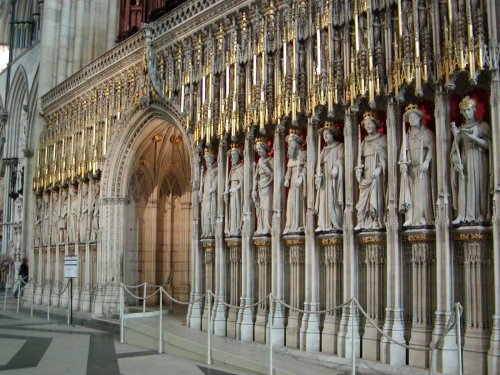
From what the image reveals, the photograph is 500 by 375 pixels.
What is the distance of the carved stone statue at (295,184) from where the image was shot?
11867 millimetres

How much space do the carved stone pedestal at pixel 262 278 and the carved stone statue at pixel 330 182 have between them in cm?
171

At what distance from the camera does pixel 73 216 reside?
21.2 metres

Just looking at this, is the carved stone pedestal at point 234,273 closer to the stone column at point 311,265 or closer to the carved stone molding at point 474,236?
the stone column at point 311,265

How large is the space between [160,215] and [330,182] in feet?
34.1

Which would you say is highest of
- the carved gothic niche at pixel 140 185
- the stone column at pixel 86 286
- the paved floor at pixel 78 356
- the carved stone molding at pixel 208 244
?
the carved gothic niche at pixel 140 185

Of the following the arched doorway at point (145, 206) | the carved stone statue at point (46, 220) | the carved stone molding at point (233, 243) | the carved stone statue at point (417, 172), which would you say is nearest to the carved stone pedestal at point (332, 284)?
the carved stone statue at point (417, 172)

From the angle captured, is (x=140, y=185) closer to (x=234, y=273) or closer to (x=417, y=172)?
(x=234, y=273)

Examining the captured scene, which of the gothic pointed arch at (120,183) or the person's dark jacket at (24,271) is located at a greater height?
the gothic pointed arch at (120,183)

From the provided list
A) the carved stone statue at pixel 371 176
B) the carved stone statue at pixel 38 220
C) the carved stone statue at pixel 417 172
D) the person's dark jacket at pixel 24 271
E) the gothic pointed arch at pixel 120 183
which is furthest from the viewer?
the person's dark jacket at pixel 24 271

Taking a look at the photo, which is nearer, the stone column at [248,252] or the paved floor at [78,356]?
the paved floor at [78,356]

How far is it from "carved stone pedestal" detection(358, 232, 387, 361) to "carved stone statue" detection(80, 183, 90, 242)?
1199 cm

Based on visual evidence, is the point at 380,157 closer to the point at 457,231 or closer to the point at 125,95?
the point at 457,231

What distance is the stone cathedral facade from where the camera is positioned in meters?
9.16

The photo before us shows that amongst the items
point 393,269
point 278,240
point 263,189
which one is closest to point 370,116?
point 393,269
